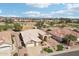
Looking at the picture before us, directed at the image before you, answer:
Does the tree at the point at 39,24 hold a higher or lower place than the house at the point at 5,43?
higher

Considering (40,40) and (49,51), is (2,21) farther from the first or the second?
(49,51)

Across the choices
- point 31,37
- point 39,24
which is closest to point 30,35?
point 31,37

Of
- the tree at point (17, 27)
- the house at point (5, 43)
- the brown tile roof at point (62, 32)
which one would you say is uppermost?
the tree at point (17, 27)

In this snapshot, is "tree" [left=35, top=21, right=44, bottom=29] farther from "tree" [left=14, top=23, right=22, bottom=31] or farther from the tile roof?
"tree" [left=14, top=23, right=22, bottom=31]

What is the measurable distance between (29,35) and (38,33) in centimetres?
8

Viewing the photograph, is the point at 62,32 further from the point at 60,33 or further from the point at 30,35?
the point at 30,35

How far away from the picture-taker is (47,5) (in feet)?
4.27

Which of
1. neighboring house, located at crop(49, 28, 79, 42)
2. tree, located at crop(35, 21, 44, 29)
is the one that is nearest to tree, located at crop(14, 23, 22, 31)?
tree, located at crop(35, 21, 44, 29)

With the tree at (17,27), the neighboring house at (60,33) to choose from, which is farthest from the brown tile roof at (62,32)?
the tree at (17,27)

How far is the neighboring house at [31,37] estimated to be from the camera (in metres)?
1.29

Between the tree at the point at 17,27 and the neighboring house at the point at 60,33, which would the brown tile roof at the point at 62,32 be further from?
the tree at the point at 17,27

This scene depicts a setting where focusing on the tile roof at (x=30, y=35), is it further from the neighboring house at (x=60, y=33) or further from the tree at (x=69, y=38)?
the tree at (x=69, y=38)

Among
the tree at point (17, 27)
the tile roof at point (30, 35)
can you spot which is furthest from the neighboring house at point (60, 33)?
the tree at point (17, 27)

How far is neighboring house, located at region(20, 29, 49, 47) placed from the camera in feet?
4.22
